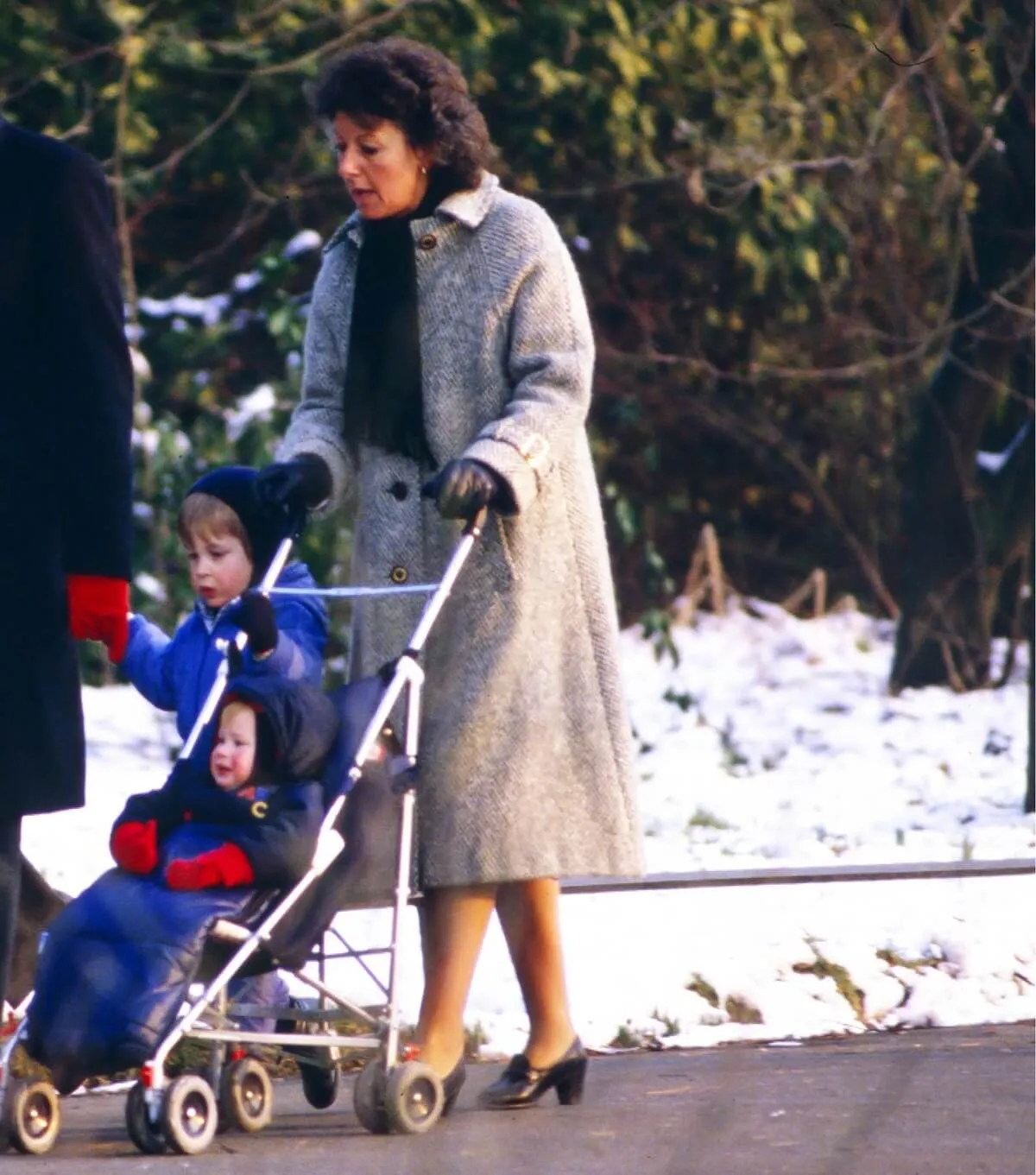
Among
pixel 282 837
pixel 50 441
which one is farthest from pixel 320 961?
pixel 50 441

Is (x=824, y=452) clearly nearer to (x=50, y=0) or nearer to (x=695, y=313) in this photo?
(x=695, y=313)

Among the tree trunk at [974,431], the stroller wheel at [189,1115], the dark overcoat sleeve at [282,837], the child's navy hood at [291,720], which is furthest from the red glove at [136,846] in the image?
the tree trunk at [974,431]

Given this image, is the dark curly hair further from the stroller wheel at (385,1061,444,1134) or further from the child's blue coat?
the stroller wheel at (385,1061,444,1134)

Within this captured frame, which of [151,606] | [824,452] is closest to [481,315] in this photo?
[151,606]

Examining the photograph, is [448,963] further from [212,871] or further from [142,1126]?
[142,1126]

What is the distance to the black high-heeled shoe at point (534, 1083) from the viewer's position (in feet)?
16.0

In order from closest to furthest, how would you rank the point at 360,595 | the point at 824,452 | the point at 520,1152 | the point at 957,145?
the point at 520,1152 < the point at 360,595 < the point at 957,145 < the point at 824,452

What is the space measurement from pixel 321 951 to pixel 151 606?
5.11m

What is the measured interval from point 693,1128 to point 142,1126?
36.0 inches

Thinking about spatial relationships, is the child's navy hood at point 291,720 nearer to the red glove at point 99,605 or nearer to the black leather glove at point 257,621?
the black leather glove at point 257,621

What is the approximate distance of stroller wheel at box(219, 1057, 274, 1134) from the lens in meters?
4.68

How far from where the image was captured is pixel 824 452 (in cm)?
1399

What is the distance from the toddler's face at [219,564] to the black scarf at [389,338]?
319 mm

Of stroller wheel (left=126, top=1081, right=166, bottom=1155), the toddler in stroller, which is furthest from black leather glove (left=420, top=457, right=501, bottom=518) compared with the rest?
stroller wheel (left=126, top=1081, right=166, bottom=1155)
